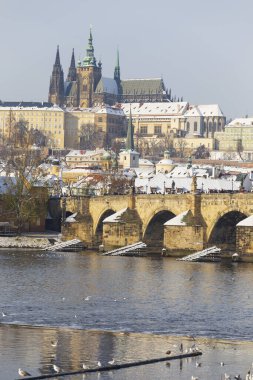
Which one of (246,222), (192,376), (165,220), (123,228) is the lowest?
(192,376)

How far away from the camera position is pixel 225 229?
7956 centimetres

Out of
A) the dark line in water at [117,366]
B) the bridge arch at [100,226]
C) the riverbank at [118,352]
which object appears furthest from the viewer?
the bridge arch at [100,226]

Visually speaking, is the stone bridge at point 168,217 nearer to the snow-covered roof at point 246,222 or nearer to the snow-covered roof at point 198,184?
the snow-covered roof at point 246,222

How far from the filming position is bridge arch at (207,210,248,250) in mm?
78125

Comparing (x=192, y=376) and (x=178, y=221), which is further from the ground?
(x=178, y=221)

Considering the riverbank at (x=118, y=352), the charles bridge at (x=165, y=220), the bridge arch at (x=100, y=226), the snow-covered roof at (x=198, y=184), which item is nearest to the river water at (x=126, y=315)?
the riverbank at (x=118, y=352)

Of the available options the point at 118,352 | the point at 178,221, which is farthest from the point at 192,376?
the point at 178,221

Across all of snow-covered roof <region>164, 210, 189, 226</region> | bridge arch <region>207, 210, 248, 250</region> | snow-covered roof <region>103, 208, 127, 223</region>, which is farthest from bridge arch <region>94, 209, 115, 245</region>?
bridge arch <region>207, 210, 248, 250</region>

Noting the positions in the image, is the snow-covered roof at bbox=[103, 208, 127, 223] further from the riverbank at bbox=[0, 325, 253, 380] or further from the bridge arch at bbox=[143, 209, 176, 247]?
the riverbank at bbox=[0, 325, 253, 380]

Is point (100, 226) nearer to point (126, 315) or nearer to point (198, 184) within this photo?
point (198, 184)

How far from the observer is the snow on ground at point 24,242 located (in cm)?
9194

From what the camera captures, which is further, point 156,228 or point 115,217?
point 115,217

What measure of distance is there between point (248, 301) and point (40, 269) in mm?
19227

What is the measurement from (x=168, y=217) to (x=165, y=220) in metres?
0.32
